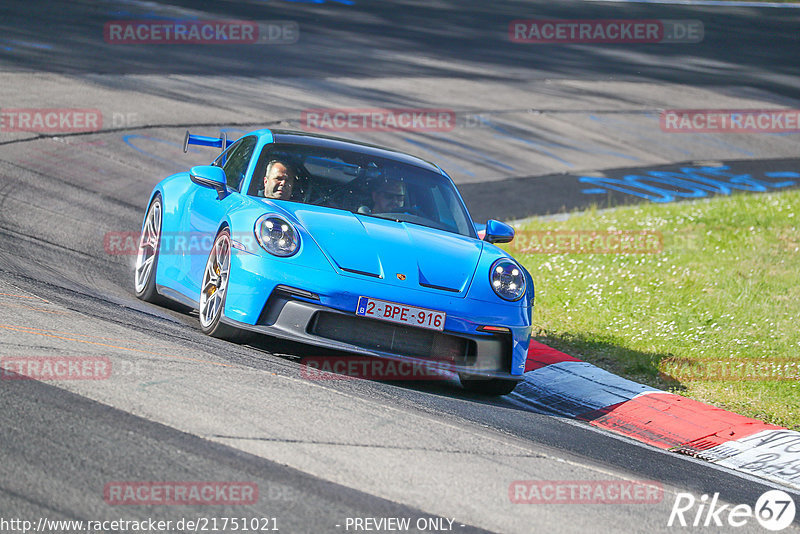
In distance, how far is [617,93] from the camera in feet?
73.0

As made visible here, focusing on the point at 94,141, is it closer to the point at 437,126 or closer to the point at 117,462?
the point at 437,126

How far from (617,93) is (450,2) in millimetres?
10623

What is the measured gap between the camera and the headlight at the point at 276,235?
5988 mm

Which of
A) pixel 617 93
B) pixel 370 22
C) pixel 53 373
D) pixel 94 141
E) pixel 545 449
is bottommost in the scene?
pixel 545 449

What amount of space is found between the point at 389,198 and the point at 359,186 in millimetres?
221

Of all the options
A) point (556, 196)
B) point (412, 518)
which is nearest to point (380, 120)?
point (556, 196)
